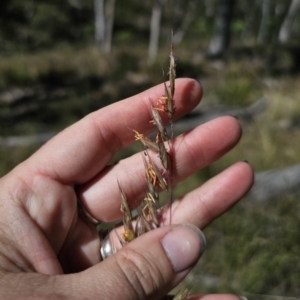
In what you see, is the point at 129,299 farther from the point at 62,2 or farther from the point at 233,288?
the point at 62,2

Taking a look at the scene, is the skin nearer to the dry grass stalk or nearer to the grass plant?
the dry grass stalk

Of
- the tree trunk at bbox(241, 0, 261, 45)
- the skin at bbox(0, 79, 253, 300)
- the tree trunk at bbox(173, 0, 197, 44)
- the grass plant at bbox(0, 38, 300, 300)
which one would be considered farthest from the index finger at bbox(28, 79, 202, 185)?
the tree trunk at bbox(241, 0, 261, 45)

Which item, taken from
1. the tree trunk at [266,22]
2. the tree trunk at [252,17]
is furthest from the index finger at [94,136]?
the tree trunk at [252,17]

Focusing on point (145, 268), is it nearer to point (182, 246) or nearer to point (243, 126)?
point (182, 246)

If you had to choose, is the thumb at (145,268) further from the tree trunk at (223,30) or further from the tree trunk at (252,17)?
the tree trunk at (252,17)

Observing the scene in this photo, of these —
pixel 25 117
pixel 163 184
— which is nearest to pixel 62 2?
pixel 25 117

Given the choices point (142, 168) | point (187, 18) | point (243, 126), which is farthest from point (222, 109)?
point (187, 18)
